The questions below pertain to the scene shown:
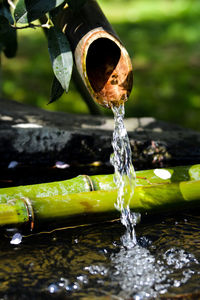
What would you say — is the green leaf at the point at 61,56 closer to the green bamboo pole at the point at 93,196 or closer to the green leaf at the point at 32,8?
the green leaf at the point at 32,8

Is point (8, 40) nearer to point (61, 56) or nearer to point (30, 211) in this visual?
point (61, 56)

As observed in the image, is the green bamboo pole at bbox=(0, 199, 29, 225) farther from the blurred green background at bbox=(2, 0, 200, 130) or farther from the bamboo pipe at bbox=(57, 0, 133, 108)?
the blurred green background at bbox=(2, 0, 200, 130)

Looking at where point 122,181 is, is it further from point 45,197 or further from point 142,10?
point 142,10

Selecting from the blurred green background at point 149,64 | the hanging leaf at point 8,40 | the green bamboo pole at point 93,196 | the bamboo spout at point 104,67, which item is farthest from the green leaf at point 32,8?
the blurred green background at point 149,64

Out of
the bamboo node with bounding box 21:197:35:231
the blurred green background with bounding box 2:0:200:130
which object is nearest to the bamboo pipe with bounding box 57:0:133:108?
the bamboo node with bounding box 21:197:35:231

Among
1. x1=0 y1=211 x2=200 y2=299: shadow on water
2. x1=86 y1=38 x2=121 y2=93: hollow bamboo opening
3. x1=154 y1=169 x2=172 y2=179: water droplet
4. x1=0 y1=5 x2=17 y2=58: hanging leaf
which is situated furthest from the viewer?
x1=0 y1=5 x2=17 y2=58: hanging leaf

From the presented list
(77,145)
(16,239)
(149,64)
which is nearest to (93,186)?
(16,239)
